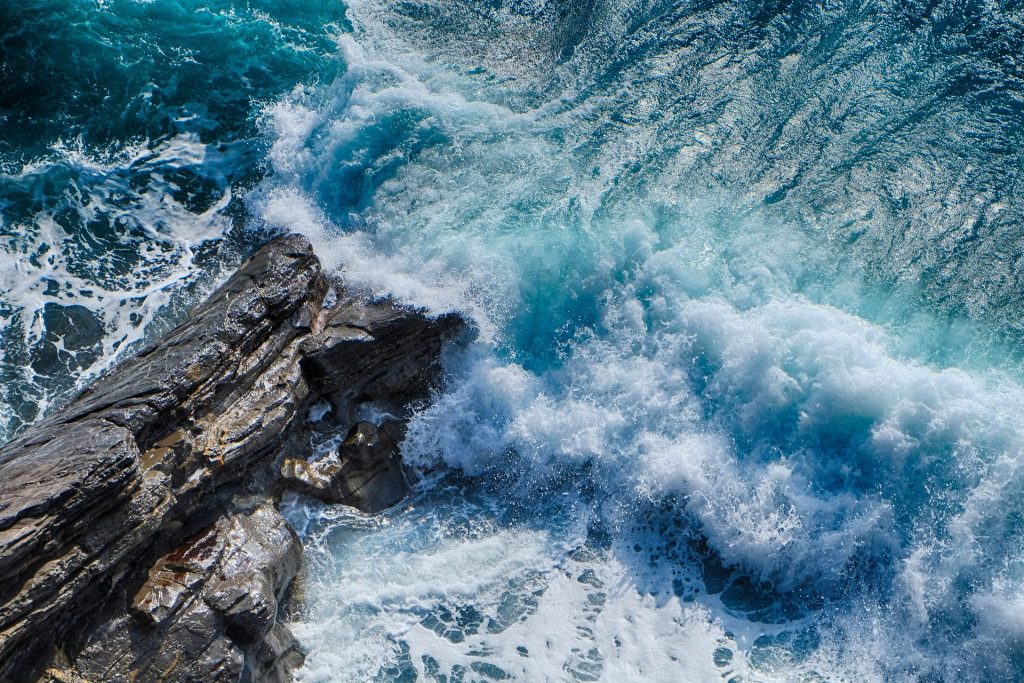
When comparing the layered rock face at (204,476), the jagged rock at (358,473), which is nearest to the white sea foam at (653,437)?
the jagged rock at (358,473)

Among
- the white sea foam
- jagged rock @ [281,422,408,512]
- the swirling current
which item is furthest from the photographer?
jagged rock @ [281,422,408,512]

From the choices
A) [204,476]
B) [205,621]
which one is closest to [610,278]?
[204,476]

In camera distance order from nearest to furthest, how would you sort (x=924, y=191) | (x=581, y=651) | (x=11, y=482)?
(x=11, y=482)
(x=581, y=651)
(x=924, y=191)

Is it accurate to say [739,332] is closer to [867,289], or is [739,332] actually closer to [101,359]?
[867,289]

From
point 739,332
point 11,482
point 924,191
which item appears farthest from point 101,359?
point 924,191

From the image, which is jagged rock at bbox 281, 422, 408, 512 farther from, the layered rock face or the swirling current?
the swirling current

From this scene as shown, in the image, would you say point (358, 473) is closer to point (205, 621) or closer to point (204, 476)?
point (204, 476)

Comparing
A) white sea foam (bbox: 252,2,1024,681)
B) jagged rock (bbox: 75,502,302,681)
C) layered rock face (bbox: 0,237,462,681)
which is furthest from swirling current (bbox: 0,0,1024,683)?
jagged rock (bbox: 75,502,302,681)
